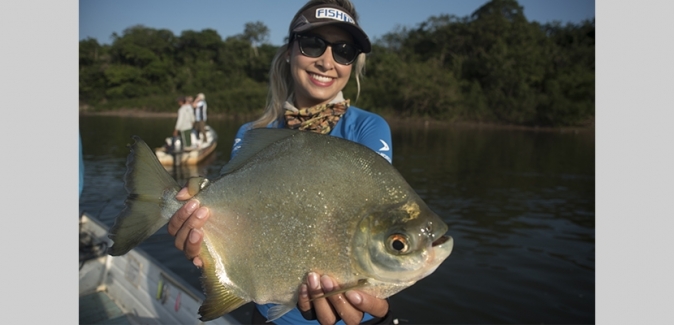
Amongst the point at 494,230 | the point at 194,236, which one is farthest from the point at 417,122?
the point at 194,236

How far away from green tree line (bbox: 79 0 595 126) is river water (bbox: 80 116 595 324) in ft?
74.6

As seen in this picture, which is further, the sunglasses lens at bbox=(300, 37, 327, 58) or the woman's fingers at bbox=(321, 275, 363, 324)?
the sunglasses lens at bbox=(300, 37, 327, 58)

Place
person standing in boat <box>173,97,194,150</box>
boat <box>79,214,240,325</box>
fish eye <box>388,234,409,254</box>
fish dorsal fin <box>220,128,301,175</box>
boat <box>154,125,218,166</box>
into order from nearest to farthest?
fish eye <box>388,234,409,254</box> → fish dorsal fin <box>220,128,301,175</box> → boat <box>79,214,240,325</box> → person standing in boat <box>173,97,194,150</box> → boat <box>154,125,218,166</box>

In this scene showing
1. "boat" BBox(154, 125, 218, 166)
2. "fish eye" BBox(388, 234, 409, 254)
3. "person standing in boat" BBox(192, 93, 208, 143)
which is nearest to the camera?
"fish eye" BBox(388, 234, 409, 254)

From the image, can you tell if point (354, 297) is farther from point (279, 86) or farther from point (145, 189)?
point (279, 86)

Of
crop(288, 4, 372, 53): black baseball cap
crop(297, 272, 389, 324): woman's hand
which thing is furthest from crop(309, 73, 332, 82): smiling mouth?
crop(297, 272, 389, 324): woman's hand

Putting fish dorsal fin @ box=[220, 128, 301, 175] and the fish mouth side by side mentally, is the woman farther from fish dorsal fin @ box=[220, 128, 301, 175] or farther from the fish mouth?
→ the fish mouth

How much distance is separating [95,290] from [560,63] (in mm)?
52810

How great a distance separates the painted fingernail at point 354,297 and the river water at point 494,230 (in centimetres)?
170

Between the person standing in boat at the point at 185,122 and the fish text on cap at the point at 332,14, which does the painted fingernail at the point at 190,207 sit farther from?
the person standing in boat at the point at 185,122

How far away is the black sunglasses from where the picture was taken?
96.8 inches

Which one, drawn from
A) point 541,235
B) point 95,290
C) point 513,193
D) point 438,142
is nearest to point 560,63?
point 438,142

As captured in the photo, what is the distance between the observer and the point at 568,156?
2408 centimetres

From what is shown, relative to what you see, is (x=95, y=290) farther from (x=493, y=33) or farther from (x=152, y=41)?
(x=152, y=41)
